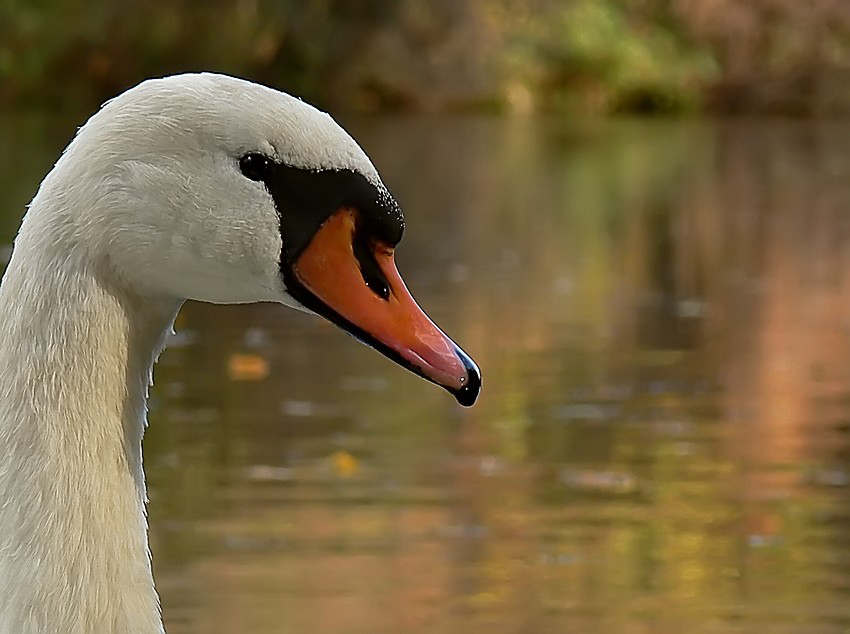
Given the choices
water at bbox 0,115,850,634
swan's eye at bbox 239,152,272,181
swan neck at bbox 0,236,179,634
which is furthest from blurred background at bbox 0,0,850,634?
swan's eye at bbox 239,152,272,181

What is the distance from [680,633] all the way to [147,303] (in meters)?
2.81

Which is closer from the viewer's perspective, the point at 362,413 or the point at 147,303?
the point at 147,303

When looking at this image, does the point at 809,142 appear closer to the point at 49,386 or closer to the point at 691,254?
the point at 691,254

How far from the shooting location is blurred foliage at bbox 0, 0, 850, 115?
33.2 metres

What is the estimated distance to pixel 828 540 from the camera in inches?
232

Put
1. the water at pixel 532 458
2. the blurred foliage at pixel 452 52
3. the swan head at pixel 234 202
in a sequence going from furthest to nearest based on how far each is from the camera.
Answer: the blurred foliage at pixel 452 52, the water at pixel 532 458, the swan head at pixel 234 202

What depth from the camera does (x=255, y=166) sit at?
2551mm

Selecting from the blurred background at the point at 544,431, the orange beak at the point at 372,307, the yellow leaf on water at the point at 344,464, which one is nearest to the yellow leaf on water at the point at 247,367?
the blurred background at the point at 544,431

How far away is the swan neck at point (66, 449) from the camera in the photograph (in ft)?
8.31

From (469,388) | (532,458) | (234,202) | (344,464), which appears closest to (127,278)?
(234,202)

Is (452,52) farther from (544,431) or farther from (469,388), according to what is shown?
(469,388)

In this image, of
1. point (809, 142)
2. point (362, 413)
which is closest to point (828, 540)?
point (362, 413)

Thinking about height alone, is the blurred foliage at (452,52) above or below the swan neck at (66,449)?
above

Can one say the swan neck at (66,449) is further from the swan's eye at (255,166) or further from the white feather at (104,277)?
the swan's eye at (255,166)
